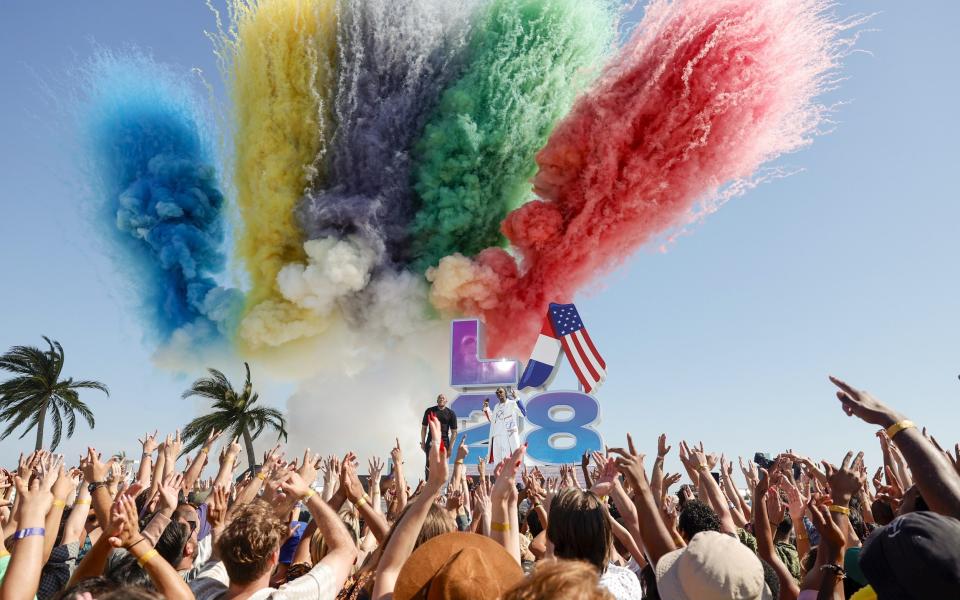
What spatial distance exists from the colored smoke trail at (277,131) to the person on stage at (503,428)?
22.4ft

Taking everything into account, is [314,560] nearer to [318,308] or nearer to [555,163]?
[555,163]

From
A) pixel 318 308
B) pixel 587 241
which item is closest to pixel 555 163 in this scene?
pixel 587 241

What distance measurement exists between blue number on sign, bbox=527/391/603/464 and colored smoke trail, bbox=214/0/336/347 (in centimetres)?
769

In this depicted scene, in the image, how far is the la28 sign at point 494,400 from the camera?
18141mm

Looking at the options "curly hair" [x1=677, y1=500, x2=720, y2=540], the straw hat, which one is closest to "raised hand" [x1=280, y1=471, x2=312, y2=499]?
the straw hat

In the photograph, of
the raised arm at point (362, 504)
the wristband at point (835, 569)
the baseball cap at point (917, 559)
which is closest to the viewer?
the baseball cap at point (917, 559)

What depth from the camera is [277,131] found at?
1986cm

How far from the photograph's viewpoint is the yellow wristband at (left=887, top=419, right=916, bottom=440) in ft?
8.55

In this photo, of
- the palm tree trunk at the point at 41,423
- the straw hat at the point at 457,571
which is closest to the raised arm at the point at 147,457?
the straw hat at the point at 457,571

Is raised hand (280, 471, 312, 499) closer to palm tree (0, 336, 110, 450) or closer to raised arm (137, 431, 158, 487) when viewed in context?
raised arm (137, 431, 158, 487)

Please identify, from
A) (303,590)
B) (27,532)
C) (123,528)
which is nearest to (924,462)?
(303,590)

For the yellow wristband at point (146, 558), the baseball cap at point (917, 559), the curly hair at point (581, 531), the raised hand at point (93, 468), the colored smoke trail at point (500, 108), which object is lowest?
the baseball cap at point (917, 559)

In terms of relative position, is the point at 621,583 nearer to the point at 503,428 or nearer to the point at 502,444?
the point at 502,444

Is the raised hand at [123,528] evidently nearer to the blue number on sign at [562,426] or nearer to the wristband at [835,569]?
the wristband at [835,569]
